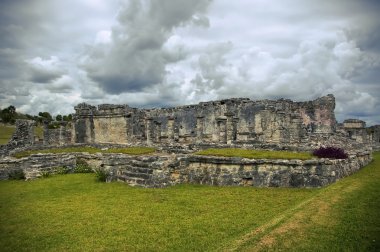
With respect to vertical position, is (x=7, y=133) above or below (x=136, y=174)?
above

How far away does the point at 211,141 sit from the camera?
88.4 ft

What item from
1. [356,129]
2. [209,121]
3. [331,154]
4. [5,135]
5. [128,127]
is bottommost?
[331,154]

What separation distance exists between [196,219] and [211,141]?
65.4ft

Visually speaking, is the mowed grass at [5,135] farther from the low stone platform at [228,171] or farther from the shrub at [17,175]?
the low stone platform at [228,171]

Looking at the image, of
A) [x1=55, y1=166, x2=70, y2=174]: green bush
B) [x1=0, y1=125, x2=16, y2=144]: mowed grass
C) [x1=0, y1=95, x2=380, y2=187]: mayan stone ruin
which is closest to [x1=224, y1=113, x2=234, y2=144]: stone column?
[x1=0, y1=95, x2=380, y2=187]: mayan stone ruin

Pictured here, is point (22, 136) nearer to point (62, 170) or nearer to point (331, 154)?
point (62, 170)

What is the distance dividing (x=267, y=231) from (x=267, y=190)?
4525mm

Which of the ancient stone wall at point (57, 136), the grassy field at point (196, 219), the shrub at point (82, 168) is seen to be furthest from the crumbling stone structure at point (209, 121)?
the grassy field at point (196, 219)

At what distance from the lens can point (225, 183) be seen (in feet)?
37.0

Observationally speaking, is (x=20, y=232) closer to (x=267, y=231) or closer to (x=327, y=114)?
(x=267, y=231)

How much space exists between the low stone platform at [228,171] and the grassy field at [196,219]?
1.81 feet

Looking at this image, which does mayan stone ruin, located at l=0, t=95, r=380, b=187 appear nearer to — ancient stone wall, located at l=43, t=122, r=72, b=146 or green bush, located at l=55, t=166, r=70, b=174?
ancient stone wall, located at l=43, t=122, r=72, b=146

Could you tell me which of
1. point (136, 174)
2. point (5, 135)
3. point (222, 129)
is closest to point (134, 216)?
point (136, 174)

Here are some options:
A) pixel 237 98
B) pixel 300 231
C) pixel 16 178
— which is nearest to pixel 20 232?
pixel 300 231
